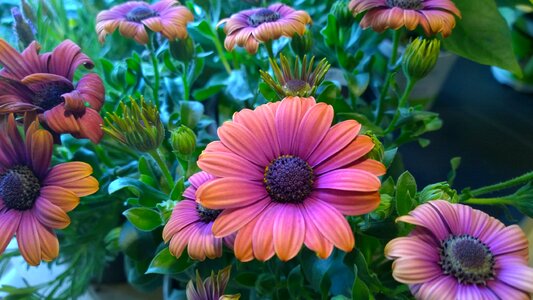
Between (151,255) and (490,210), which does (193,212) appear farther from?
(490,210)

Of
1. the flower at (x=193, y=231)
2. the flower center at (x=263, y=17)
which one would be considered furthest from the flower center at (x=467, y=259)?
the flower center at (x=263, y=17)

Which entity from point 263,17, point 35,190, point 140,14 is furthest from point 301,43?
point 35,190

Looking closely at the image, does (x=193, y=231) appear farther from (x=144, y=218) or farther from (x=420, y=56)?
(x=420, y=56)

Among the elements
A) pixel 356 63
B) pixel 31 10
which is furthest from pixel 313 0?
pixel 31 10

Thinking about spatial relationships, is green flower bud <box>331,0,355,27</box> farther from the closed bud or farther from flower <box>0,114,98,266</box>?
flower <box>0,114,98,266</box>

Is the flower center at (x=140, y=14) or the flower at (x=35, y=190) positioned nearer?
the flower at (x=35, y=190)

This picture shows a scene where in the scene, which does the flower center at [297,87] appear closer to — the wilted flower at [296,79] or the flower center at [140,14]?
the wilted flower at [296,79]
